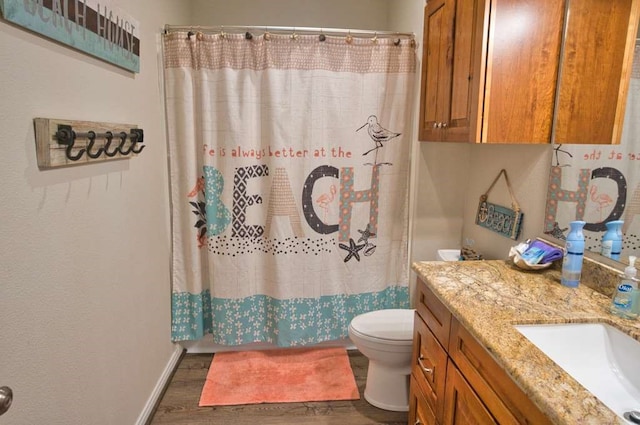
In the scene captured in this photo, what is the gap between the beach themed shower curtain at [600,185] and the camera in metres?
1.28

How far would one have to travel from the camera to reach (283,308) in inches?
99.1

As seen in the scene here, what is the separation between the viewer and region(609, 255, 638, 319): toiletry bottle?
1162mm

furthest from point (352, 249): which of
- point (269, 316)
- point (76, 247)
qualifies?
point (76, 247)

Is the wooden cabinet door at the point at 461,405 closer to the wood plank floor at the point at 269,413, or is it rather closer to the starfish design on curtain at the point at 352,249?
the wood plank floor at the point at 269,413

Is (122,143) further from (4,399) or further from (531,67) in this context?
(531,67)

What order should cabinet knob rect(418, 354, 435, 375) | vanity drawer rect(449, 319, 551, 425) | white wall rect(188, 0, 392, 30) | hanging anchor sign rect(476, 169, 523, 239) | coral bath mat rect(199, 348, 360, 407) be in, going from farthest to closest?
white wall rect(188, 0, 392, 30) → coral bath mat rect(199, 348, 360, 407) → hanging anchor sign rect(476, 169, 523, 239) → cabinet knob rect(418, 354, 435, 375) → vanity drawer rect(449, 319, 551, 425)

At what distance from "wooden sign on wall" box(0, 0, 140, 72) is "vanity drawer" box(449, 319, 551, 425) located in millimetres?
1542

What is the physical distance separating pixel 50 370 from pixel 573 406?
139cm

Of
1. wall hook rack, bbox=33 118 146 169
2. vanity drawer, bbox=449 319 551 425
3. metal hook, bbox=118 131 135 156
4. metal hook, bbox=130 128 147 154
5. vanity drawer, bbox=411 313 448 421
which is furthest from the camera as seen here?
metal hook, bbox=130 128 147 154

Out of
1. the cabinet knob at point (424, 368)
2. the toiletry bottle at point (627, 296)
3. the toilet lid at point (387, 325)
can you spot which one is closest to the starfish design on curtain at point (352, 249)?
the toilet lid at point (387, 325)

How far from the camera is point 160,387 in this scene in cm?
220

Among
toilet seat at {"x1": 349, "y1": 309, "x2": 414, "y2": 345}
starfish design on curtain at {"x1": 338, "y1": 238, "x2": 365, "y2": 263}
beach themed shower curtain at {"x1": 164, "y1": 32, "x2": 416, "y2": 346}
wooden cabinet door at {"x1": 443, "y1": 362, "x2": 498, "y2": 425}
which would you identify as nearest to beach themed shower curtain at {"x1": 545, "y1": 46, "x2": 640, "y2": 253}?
wooden cabinet door at {"x1": 443, "y1": 362, "x2": 498, "y2": 425}

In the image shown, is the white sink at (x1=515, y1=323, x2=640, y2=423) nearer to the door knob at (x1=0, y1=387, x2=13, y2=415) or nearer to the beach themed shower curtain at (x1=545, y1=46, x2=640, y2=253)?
the beach themed shower curtain at (x1=545, y1=46, x2=640, y2=253)

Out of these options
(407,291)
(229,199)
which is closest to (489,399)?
(407,291)
